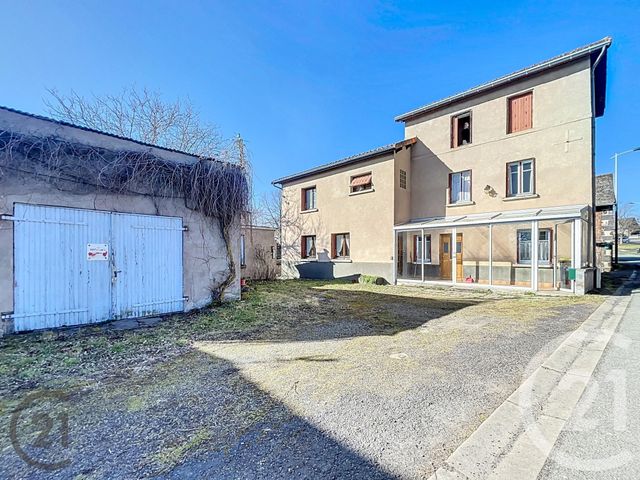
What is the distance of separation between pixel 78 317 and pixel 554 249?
15105 millimetres

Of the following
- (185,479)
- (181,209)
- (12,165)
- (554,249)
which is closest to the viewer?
(185,479)

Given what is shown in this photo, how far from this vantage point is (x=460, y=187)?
1474 cm

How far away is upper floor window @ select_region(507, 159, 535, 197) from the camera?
41.8 feet

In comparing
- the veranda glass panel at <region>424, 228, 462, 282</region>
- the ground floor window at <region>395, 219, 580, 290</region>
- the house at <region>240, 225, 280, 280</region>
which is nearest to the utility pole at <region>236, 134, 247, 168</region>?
the house at <region>240, 225, 280, 280</region>

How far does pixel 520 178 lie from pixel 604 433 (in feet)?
42.7

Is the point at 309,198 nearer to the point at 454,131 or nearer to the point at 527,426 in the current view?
the point at 454,131

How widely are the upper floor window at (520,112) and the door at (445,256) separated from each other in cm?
537

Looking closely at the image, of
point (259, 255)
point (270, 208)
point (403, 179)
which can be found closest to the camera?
point (403, 179)

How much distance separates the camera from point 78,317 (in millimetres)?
5816

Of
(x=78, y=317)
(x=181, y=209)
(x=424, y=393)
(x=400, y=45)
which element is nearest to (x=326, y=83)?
(x=400, y=45)

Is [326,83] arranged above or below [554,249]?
above

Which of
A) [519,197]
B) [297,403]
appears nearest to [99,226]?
[297,403]

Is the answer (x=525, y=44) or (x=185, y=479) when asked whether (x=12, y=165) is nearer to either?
(x=185, y=479)

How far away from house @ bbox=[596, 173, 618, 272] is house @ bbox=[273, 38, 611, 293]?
400 centimetres
